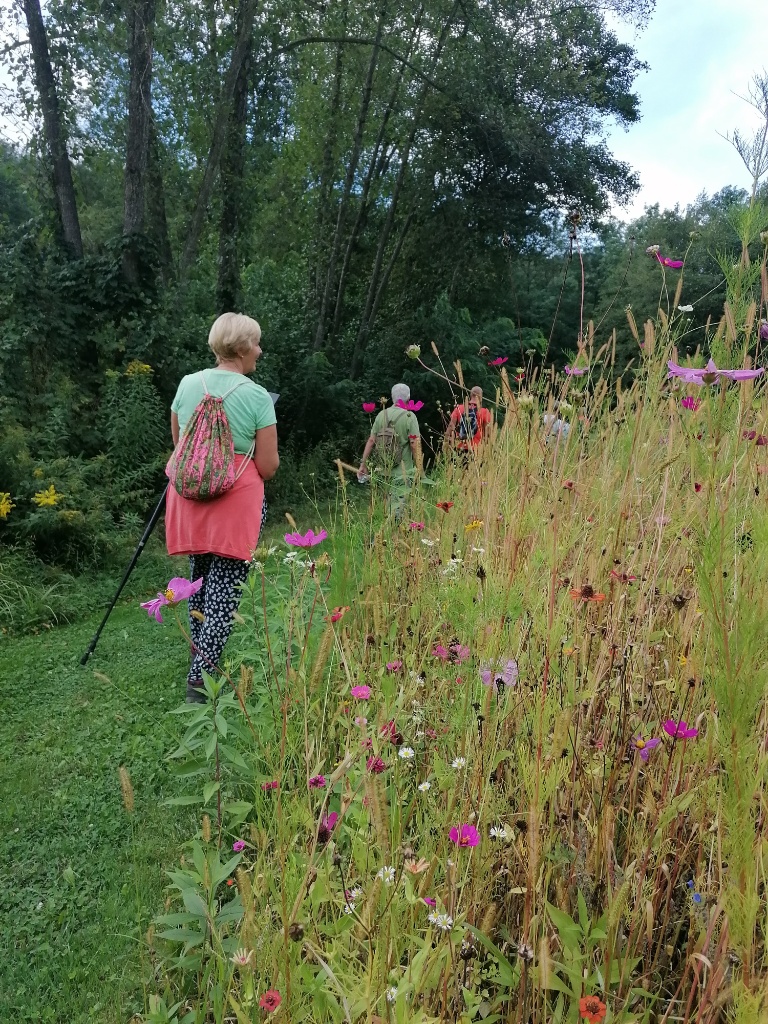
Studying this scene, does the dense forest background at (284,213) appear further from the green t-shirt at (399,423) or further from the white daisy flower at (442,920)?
the white daisy flower at (442,920)

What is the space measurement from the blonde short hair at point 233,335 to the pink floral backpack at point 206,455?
22 centimetres

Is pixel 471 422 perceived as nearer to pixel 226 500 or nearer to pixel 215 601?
pixel 226 500

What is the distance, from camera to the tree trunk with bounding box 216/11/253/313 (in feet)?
24.9

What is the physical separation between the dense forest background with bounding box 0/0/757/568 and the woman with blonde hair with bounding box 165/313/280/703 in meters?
1.27

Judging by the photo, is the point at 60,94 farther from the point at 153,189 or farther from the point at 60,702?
the point at 60,702

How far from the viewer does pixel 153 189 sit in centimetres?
748

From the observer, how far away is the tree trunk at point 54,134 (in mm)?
6543

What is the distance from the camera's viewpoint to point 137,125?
6617 mm

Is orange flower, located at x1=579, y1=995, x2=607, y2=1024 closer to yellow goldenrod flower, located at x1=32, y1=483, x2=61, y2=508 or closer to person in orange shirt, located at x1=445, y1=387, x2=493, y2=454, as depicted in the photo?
person in orange shirt, located at x1=445, y1=387, x2=493, y2=454

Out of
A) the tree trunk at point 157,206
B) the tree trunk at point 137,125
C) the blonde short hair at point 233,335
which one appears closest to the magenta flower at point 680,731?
Answer: the blonde short hair at point 233,335

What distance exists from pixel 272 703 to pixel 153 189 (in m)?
7.44

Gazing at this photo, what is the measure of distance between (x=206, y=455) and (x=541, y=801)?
5.80ft

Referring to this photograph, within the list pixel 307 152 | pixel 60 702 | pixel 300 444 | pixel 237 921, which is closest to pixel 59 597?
pixel 60 702

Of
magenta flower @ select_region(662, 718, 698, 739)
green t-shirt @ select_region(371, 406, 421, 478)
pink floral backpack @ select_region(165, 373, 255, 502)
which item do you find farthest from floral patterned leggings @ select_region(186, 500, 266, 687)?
magenta flower @ select_region(662, 718, 698, 739)
